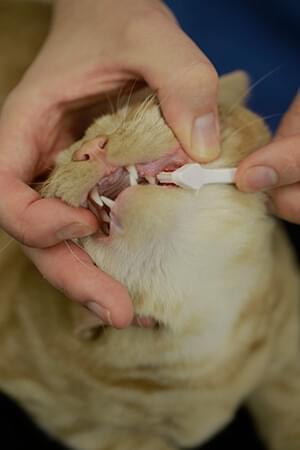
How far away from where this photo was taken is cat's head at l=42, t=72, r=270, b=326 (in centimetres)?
84

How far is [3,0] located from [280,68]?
71cm

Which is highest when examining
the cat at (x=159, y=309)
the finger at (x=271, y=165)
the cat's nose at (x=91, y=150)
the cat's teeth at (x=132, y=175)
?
the cat's nose at (x=91, y=150)

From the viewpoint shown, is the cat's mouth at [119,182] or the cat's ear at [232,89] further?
the cat's ear at [232,89]

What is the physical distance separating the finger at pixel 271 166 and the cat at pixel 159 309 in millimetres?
53

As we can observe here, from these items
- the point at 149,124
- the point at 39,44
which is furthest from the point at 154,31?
the point at 39,44

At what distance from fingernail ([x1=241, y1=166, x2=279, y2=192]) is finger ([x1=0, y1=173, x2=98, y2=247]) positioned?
209 mm

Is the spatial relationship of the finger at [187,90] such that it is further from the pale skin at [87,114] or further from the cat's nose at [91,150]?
the cat's nose at [91,150]

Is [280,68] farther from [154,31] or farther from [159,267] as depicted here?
[159,267]

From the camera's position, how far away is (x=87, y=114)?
115 cm

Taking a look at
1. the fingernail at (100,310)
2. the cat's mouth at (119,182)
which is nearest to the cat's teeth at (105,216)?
the cat's mouth at (119,182)

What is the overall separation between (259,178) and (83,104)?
0.37 metres

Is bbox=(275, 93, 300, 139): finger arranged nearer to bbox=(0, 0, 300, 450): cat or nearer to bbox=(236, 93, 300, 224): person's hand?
bbox=(0, 0, 300, 450): cat

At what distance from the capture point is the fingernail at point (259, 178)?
85 centimetres

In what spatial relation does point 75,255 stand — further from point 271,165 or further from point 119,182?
point 271,165
